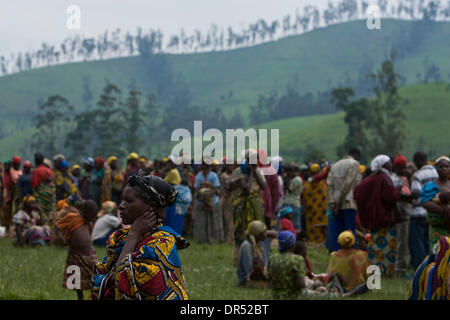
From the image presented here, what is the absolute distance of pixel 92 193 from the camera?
1580 centimetres

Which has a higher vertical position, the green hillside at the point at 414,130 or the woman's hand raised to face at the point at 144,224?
the green hillside at the point at 414,130

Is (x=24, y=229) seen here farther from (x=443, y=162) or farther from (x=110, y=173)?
(x=443, y=162)

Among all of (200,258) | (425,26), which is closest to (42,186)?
(200,258)

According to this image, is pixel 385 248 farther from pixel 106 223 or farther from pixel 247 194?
pixel 106 223

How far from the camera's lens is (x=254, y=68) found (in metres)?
176

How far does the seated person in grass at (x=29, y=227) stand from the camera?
43.9 ft

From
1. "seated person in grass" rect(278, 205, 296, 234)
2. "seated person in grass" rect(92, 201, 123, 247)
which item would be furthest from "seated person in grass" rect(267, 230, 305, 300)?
"seated person in grass" rect(92, 201, 123, 247)

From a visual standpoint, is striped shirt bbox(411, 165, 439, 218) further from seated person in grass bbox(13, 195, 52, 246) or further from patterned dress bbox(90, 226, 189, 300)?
patterned dress bbox(90, 226, 189, 300)

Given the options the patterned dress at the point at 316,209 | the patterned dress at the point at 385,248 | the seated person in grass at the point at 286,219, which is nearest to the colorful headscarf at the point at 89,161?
the patterned dress at the point at 316,209

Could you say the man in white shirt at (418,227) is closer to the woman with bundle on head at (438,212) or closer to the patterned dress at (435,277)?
the woman with bundle on head at (438,212)

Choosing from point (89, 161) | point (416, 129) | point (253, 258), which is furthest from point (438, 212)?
point (416, 129)

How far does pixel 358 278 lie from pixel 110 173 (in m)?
7.65

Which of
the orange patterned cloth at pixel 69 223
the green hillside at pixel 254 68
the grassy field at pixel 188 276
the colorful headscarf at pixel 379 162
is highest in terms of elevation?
the green hillside at pixel 254 68

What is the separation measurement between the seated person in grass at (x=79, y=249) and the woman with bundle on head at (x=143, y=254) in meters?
3.96
